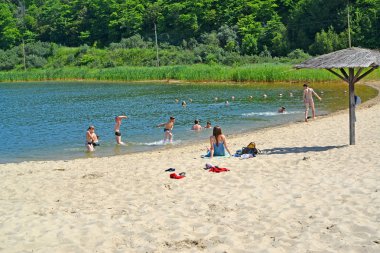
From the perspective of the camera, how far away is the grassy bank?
154 ft

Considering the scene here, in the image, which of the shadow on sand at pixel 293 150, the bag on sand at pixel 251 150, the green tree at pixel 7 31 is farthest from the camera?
the green tree at pixel 7 31

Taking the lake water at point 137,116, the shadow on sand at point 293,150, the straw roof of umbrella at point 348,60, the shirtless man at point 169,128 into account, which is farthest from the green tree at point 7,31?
the straw roof of umbrella at point 348,60

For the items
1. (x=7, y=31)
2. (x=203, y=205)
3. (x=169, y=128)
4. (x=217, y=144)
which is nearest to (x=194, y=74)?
(x=169, y=128)

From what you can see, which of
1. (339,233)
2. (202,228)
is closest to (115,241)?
(202,228)

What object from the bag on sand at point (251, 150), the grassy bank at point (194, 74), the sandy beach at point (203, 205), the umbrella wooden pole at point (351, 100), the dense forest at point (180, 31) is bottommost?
the sandy beach at point (203, 205)

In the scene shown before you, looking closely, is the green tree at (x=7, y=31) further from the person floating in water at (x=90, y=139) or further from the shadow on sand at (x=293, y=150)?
the shadow on sand at (x=293, y=150)

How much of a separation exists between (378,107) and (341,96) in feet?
33.0

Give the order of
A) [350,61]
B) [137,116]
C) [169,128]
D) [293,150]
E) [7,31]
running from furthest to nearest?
1. [7,31]
2. [137,116]
3. [169,128]
4. [293,150]
5. [350,61]

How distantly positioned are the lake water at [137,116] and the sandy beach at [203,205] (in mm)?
5783

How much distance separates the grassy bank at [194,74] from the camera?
46953 millimetres

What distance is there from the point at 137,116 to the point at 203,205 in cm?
2146

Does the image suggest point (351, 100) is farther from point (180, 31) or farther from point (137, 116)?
point (180, 31)

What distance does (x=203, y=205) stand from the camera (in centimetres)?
907

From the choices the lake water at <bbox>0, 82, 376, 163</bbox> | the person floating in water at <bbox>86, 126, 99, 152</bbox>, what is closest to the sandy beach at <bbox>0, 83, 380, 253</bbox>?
the person floating in water at <bbox>86, 126, 99, 152</bbox>
